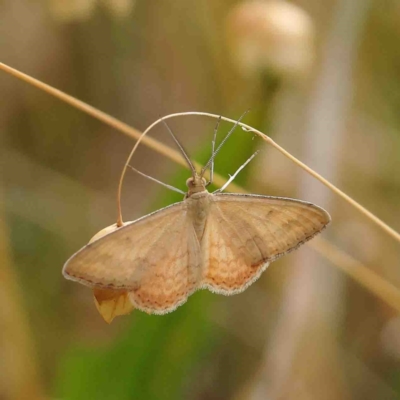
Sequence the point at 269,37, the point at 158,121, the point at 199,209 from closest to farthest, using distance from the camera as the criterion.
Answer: the point at 158,121, the point at 199,209, the point at 269,37

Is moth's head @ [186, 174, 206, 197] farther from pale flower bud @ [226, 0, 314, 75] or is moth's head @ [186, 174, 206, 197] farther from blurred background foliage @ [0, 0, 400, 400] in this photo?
pale flower bud @ [226, 0, 314, 75]

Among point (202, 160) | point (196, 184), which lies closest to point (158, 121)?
point (196, 184)

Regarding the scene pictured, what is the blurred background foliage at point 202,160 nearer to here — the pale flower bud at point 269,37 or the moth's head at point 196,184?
the pale flower bud at point 269,37

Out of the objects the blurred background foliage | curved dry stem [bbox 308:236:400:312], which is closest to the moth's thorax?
the blurred background foliage

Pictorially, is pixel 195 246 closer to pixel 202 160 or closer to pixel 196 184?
pixel 196 184

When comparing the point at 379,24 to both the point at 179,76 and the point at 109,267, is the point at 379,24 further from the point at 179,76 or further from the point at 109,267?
the point at 109,267

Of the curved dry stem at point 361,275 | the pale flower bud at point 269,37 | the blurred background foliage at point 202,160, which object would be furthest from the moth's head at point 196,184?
the pale flower bud at point 269,37
